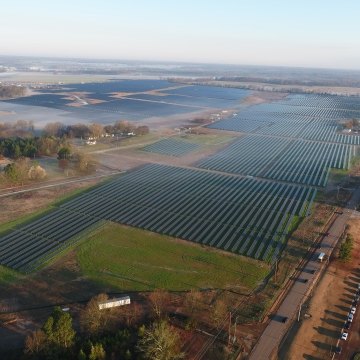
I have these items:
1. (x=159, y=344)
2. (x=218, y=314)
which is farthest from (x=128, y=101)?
(x=159, y=344)

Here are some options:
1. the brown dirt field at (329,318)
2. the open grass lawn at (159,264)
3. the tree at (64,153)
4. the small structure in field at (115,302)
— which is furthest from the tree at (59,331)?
the tree at (64,153)

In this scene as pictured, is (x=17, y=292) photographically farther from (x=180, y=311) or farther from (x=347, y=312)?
(x=347, y=312)

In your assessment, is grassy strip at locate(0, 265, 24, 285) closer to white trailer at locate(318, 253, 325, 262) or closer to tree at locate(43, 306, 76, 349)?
tree at locate(43, 306, 76, 349)

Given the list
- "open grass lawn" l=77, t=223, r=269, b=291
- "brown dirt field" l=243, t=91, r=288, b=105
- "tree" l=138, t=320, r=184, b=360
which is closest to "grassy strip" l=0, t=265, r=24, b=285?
"open grass lawn" l=77, t=223, r=269, b=291

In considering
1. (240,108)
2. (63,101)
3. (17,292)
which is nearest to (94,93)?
(63,101)

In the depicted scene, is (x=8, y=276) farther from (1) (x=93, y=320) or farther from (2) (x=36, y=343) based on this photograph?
(1) (x=93, y=320)

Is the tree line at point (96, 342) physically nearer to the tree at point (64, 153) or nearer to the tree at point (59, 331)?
the tree at point (59, 331)
